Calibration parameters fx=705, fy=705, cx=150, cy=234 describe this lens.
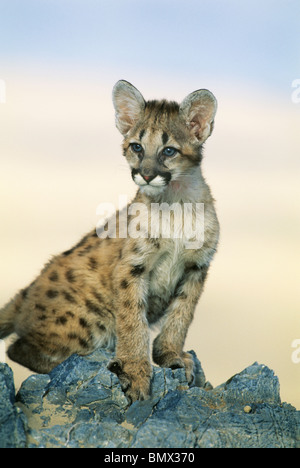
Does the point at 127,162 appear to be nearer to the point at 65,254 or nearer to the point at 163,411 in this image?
the point at 65,254

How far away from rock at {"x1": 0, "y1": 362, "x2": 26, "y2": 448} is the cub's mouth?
2351 millimetres

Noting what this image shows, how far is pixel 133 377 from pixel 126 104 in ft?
9.81

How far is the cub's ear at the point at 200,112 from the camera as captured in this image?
7574 mm

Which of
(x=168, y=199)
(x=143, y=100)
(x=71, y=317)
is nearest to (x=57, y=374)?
(x=71, y=317)

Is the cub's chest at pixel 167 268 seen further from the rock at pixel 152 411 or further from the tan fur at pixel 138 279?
the rock at pixel 152 411

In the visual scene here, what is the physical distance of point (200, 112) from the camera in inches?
302

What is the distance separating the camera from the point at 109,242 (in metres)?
8.55

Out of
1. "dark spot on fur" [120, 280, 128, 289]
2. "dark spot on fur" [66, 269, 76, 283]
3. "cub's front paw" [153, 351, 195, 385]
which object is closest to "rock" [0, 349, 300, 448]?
"cub's front paw" [153, 351, 195, 385]

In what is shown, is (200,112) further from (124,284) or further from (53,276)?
(53,276)

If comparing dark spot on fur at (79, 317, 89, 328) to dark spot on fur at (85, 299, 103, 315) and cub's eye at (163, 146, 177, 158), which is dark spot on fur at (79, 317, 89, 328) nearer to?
dark spot on fur at (85, 299, 103, 315)

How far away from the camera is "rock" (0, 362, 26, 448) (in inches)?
256

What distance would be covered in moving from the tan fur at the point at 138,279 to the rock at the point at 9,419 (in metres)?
1.14

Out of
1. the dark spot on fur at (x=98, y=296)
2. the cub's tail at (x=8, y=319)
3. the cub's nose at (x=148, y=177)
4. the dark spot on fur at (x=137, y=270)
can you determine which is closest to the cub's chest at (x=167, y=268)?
the dark spot on fur at (x=137, y=270)

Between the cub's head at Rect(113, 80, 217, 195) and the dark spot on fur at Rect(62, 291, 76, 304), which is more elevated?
the cub's head at Rect(113, 80, 217, 195)
